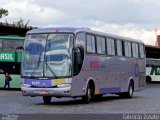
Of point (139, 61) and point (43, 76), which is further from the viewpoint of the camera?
point (139, 61)

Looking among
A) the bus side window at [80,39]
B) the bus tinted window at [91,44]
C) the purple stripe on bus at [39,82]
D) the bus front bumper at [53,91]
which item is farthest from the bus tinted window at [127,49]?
the purple stripe on bus at [39,82]

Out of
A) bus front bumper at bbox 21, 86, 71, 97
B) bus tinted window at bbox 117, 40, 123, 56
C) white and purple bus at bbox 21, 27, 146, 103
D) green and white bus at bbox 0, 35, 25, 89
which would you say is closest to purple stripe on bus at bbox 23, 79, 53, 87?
white and purple bus at bbox 21, 27, 146, 103

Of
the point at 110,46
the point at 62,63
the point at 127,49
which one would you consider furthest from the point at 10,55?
the point at 62,63

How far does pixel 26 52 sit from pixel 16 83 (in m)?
21.2

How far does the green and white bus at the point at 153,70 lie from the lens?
237ft

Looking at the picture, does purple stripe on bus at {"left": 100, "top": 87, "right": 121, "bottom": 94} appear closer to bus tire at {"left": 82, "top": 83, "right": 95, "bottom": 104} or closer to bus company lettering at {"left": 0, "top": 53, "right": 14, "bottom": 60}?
bus tire at {"left": 82, "top": 83, "right": 95, "bottom": 104}

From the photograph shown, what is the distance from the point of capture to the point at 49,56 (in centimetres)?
2208

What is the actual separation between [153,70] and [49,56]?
5120 cm

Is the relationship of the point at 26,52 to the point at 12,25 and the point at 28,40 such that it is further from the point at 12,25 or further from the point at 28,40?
the point at 12,25

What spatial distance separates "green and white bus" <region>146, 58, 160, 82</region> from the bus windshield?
50659mm

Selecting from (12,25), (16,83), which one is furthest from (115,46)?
(12,25)

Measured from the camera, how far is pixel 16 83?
43.6 m

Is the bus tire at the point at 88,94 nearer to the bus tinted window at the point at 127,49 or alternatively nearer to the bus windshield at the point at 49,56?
the bus windshield at the point at 49,56

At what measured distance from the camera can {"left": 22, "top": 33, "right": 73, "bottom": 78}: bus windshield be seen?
22.0m
